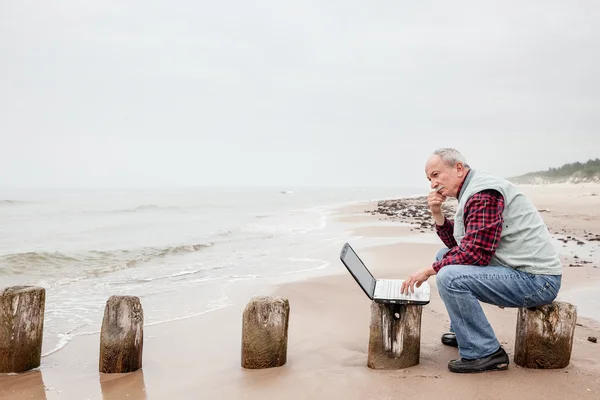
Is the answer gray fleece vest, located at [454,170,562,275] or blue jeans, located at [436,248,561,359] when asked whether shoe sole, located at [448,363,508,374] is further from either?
gray fleece vest, located at [454,170,562,275]

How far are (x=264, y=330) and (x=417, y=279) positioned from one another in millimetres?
1388

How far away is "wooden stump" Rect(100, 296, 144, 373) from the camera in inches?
170

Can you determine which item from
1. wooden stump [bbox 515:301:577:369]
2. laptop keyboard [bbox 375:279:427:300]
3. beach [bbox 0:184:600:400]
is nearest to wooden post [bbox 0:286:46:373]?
beach [bbox 0:184:600:400]

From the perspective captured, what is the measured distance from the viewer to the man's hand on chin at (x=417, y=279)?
386cm

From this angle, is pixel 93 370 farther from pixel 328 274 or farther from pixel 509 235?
pixel 328 274

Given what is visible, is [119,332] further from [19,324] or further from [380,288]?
[380,288]

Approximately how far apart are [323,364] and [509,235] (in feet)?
6.45

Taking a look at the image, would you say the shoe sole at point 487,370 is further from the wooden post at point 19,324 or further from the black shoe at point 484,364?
the wooden post at point 19,324

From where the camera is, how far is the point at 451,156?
3.95m

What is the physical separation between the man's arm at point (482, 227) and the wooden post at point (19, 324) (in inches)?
148

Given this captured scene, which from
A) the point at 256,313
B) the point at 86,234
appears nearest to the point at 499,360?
the point at 256,313

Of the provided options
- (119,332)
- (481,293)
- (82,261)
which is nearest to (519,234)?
(481,293)

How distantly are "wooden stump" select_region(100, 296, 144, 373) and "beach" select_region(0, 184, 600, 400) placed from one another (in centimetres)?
13

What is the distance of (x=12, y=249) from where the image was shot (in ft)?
51.8
